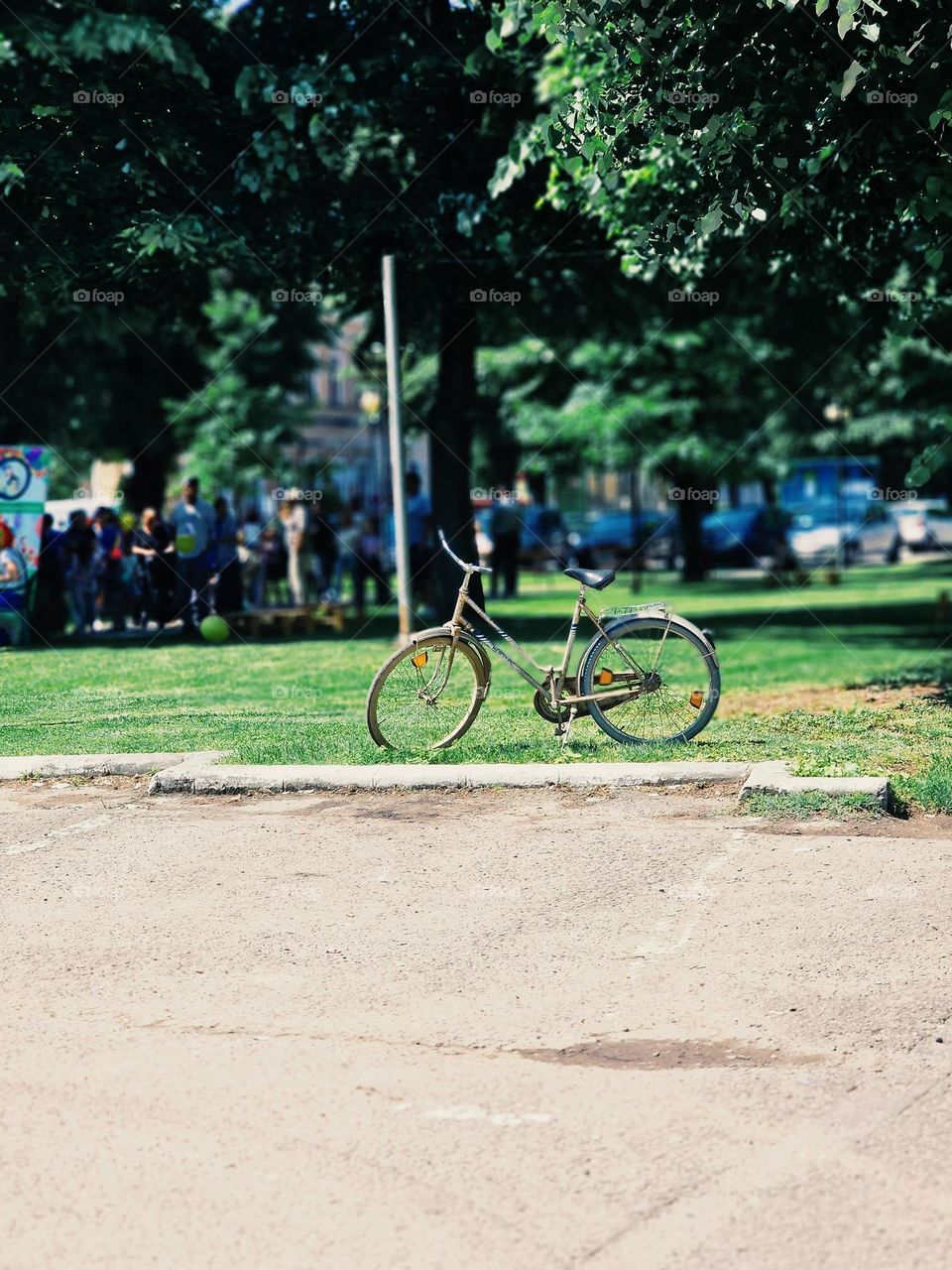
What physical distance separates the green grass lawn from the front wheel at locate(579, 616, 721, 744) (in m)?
0.18

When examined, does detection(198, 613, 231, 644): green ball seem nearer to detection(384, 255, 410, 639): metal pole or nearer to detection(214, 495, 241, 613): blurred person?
detection(214, 495, 241, 613): blurred person

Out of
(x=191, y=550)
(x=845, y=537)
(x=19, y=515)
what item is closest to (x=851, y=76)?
(x=19, y=515)

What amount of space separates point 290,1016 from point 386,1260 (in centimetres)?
159

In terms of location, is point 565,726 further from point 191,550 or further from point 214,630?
point 191,550

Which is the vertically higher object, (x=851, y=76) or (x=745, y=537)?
(x=851, y=76)

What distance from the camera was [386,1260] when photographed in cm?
333

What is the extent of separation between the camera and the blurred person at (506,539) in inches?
1039

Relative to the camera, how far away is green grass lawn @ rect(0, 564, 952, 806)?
8922mm

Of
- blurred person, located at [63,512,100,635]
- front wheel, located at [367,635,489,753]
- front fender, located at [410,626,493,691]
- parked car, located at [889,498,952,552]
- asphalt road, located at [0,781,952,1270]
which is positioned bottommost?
asphalt road, located at [0,781,952,1270]

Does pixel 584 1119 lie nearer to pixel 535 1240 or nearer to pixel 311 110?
pixel 535 1240

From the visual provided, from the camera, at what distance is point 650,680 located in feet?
30.1

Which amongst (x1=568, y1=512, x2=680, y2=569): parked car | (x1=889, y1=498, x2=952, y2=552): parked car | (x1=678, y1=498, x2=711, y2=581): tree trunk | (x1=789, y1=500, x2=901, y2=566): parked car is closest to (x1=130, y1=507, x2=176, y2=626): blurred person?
(x1=678, y1=498, x2=711, y2=581): tree trunk

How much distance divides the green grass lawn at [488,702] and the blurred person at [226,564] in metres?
1.95

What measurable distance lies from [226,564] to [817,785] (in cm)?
1440
